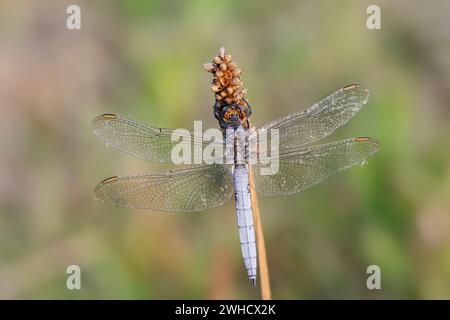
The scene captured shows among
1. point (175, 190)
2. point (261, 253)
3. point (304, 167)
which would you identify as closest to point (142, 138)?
point (175, 190)

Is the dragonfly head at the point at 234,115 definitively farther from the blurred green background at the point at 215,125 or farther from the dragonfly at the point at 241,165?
the blurred green background at the point at 215,125

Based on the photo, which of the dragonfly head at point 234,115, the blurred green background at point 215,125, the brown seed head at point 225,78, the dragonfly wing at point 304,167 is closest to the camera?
the brown seed head at point 225,78

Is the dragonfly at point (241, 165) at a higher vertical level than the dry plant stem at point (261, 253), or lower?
higher

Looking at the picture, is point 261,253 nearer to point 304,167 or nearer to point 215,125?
point 304,167

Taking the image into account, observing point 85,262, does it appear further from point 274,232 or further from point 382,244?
point 382,244

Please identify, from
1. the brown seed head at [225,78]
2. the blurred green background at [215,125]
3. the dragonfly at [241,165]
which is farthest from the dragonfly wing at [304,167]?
the blurred green background at [215,125]

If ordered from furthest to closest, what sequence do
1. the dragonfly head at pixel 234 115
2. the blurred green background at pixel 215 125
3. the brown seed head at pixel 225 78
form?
the blurred green background at pixel 215 125 → the dragonfly head at pixel 234 115 → the brown seed head at pixel 225 78
